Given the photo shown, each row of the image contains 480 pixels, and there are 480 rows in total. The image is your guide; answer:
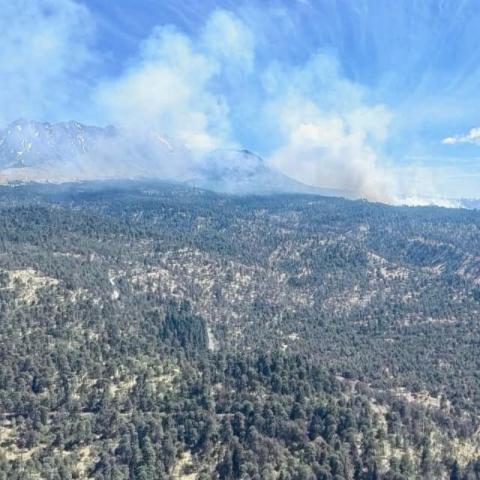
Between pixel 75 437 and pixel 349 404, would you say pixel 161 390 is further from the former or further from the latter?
pixel 349 404

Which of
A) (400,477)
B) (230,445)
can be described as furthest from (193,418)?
(400,477)

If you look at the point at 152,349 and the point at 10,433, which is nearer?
the point at 10,433

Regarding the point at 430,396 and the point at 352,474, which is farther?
the point at 430,396

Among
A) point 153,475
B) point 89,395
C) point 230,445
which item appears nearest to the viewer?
point 153,475

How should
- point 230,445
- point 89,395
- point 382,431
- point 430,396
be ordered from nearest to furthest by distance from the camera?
point 230,445
point 382,431
point 89,395
point 430,396

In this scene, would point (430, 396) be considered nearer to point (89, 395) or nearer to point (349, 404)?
point (349, 404)

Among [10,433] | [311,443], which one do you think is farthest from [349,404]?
[10,433]

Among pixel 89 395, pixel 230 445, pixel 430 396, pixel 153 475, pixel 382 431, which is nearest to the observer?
pixel 153 475

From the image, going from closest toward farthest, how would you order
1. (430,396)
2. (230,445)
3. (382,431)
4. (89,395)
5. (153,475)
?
(153,475) → (230,445) → (382,431) → (89,395) → (430,396)
